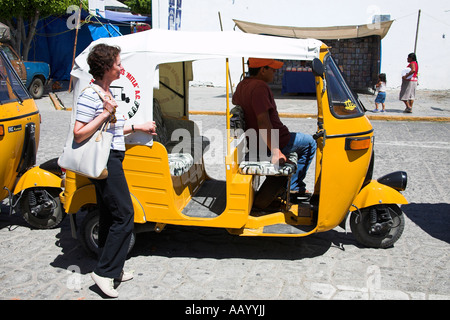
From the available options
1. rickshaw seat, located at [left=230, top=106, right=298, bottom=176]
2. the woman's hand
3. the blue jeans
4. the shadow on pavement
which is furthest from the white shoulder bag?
the shadow on pavement

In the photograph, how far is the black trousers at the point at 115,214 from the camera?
139 inches

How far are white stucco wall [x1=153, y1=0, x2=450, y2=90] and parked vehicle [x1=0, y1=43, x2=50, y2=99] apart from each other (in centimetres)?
608

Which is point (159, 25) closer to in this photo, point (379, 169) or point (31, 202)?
point (379, 169)

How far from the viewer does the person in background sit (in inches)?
174

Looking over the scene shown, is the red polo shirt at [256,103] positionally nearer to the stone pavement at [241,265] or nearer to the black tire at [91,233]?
the stone pavement at [241,265]

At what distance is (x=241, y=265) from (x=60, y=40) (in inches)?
762

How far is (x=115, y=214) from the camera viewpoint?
11.7 ft

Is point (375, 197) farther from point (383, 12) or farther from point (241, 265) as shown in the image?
point (383, 12)

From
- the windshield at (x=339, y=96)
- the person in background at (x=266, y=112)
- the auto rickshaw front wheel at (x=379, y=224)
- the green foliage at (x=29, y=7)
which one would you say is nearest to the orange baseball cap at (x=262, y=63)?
the person in background at (x=266, y=112)

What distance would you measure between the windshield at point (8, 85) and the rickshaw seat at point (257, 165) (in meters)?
2.43

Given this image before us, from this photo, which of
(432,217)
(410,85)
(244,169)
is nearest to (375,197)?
(244,169)
